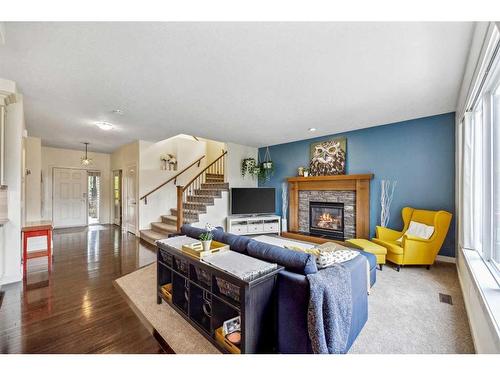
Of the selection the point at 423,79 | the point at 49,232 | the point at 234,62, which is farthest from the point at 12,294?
the point at 423,79

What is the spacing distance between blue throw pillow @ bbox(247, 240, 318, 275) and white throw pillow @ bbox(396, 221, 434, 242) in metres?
2.81

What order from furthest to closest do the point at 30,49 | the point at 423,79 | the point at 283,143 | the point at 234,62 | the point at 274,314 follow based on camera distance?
the point at 283,143
the point at 423,79
the point at 234,62
the point at 30,49
the point at 274,314

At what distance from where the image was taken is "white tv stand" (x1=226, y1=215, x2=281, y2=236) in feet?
18.4

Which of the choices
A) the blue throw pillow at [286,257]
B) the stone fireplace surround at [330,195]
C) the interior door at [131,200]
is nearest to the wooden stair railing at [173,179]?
the interior door at [131,200]

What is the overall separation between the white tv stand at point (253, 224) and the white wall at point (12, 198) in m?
3.71

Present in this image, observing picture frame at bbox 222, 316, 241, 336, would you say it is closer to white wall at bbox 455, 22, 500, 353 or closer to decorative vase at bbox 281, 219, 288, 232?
white wall at bbox 455, 22, 500, 353

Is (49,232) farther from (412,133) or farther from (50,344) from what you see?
(412,133)

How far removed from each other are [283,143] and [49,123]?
514 centimetres

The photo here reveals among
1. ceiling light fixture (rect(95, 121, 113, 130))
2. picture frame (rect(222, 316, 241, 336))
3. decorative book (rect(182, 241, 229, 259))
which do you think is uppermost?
ceiling light fixture (rect(95, 121, 113, 130))

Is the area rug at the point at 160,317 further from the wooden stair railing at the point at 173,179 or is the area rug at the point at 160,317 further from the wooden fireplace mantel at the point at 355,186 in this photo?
the wooden fireplace mantel at the point at 355,186

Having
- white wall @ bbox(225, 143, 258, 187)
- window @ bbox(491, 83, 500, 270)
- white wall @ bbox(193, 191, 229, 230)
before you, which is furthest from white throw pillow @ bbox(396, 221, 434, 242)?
white wall @ bbox(225, 143, 258, 187)

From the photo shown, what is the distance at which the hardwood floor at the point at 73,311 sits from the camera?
5.81 ft

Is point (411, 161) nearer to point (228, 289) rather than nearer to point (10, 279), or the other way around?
point (228, 289)
